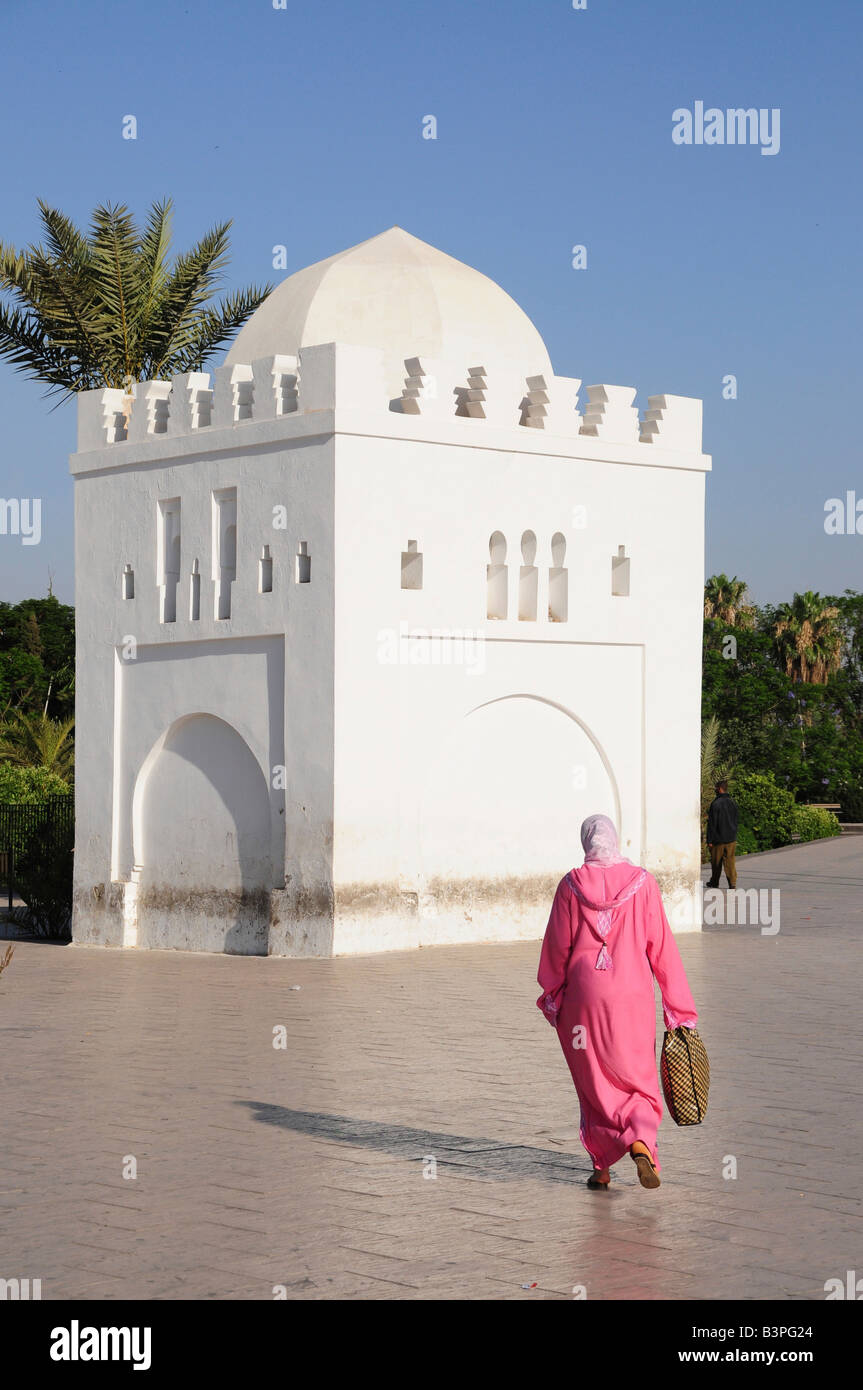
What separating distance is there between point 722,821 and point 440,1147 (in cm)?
1515

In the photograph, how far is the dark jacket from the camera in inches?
903

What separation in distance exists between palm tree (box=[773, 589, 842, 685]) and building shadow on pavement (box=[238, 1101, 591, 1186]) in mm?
44450

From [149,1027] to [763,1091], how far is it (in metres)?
4.92

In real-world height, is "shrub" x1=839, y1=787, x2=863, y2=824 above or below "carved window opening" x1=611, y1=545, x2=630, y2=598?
below

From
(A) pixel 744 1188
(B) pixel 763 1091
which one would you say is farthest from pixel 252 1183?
(B) pixel 763 1091

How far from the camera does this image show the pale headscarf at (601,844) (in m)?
7.68

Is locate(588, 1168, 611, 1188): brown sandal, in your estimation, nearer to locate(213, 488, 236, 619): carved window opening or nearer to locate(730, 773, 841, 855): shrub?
locate(213, 488, 236, 619): carved window opening

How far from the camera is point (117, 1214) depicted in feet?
22.9

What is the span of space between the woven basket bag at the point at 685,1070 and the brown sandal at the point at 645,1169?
7.8 inches

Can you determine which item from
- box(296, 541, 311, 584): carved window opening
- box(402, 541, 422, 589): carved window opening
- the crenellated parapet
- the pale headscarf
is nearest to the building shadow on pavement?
the pale headscarf

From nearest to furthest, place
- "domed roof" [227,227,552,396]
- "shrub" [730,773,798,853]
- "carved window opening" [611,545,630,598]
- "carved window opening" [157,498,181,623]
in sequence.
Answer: "domed roof" [227,227,552,396] → "carved window opening" [157,498,181,623] → "carved window opening" [611,545,630,598] → "shrub" [730,773,798,853]

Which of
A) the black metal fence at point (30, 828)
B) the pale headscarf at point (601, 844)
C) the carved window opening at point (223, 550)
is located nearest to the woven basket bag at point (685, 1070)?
the pale headscarf at point (601, 844)

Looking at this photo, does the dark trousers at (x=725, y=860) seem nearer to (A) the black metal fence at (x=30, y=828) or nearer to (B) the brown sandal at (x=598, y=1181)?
(A) the black metal fence at (x=30, y=828)

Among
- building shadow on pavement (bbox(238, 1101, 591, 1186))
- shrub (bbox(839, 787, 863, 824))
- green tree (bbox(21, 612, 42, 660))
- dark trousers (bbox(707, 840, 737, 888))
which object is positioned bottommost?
shrub (bbox(839, 787, 863, 824))
